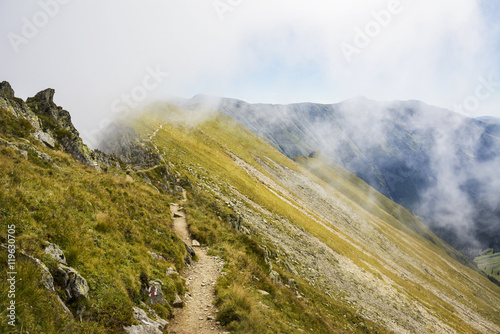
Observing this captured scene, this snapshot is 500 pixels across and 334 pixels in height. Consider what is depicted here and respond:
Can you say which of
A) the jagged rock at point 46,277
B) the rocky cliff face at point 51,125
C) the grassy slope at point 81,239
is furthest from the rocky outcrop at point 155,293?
the rocky cliff face at point 51,125

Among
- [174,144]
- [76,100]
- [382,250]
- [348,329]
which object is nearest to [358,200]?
[382,250]

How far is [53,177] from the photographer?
49.8 feet

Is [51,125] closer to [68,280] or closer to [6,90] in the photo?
[6,90]

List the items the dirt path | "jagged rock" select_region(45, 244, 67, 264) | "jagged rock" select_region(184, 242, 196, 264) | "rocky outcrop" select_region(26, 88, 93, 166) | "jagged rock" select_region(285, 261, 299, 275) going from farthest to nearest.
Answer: "jagged rock" select_region(285, 261, 299, 275), "rocky outcrop" select_region(26, 88, 93, 166), "jagged rock" select_region(184, 242, 196, 264), the dirt path, "jagged rock" select_region(45, 244, 67, 264)

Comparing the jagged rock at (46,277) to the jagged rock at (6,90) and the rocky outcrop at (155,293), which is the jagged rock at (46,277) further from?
the jagged rock at (6,90)

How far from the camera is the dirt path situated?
11492mm

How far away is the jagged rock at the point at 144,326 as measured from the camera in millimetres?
8817

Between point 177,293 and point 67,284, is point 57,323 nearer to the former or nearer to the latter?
point 67,284

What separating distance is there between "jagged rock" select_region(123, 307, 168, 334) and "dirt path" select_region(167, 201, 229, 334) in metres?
1.17

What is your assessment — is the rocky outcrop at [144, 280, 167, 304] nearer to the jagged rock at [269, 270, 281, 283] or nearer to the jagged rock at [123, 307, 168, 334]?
the jagged rock at [123, 307, 168, 334]

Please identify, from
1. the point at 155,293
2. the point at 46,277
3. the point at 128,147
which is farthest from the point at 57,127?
the point at 46,277

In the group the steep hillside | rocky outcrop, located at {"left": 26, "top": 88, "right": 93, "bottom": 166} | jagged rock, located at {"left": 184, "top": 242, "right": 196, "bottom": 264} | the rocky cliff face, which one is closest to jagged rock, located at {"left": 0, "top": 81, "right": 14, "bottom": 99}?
the rocky cliff face

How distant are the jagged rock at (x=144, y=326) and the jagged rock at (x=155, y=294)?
1381 millimetres

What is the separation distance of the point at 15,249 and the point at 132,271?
5100mm
